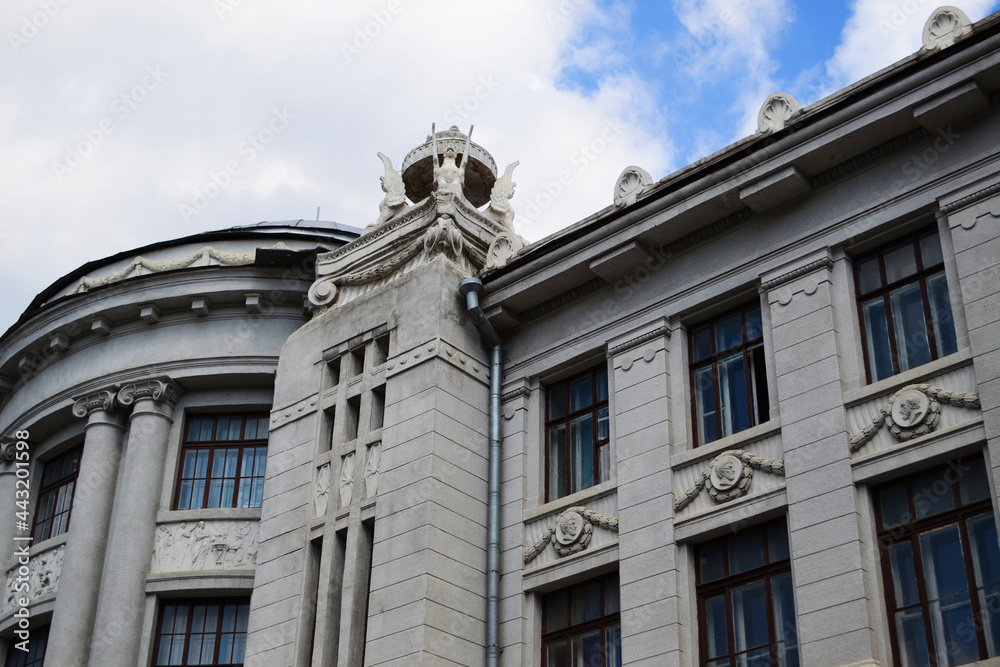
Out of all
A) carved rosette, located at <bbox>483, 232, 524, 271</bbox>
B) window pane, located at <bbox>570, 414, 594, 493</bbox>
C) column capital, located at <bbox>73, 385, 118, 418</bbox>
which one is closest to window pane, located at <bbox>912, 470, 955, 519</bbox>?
window pane, located at <bbox>570, 414, 594, 493</bbox>

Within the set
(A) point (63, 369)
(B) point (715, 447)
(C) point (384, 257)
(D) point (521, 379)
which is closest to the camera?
(B) point (715, 447)

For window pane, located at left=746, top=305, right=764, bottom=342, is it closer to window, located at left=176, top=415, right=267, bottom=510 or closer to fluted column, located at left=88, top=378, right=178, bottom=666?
window, located at left=176, top=415, right=267, bottom=510

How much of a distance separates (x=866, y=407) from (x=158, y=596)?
13894 mm

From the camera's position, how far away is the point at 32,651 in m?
25.8

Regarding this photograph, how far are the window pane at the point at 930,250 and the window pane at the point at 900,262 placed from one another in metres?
0.14

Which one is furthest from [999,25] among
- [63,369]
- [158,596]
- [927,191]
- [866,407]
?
[63,369]

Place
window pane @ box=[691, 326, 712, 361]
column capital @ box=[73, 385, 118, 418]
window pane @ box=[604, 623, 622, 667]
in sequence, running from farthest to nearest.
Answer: column capital @ box=[73, 385, 118, 418]
window pane @ box=[691, 326, 712, 361]
window pane @ box=[604, 623, 622, 667]

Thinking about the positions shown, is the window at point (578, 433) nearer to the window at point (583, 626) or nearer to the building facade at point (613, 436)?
the building facade at point (613, 436)

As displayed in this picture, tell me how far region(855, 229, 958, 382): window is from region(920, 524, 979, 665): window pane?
2458mm

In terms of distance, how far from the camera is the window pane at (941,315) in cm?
1656

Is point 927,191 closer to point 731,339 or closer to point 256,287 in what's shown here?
point 731,339

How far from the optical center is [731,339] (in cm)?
1914

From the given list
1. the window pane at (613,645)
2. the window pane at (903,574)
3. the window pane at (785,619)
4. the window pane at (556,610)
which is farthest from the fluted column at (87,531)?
the window pane at (903,574)

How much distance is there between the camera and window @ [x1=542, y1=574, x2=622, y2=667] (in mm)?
18266
